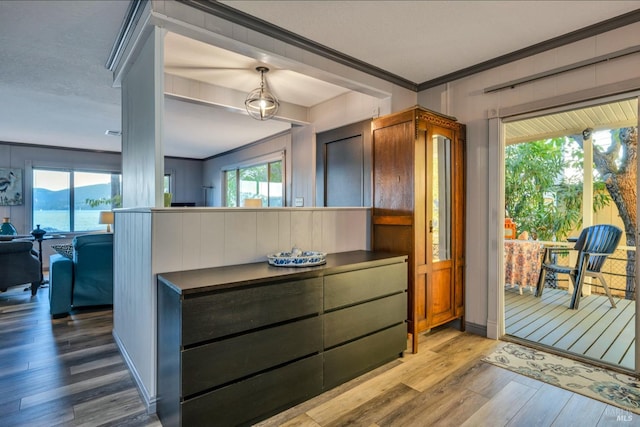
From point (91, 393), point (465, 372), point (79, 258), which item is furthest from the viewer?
point (79, 258)

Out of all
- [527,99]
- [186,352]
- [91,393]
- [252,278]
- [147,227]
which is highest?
[527,99]

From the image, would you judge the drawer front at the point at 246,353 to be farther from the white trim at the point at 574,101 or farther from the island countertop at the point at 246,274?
the white trim at the point at 574,101

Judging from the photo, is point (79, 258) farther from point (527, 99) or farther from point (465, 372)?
point (527, 99)

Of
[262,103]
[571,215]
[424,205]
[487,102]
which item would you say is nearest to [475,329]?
[424,205]

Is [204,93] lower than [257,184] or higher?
higher

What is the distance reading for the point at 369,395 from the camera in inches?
86.1

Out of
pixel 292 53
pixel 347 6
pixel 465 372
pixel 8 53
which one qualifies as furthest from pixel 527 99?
pixel 8 53

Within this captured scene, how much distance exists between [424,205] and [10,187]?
797 centimetres

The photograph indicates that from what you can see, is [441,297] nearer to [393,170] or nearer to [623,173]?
[393,170]

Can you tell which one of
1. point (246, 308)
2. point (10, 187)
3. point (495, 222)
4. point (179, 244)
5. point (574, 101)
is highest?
point (574, 101)

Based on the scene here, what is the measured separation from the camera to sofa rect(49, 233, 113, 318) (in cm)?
370

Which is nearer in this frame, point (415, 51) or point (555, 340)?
point (415, 51)

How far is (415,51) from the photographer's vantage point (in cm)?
289

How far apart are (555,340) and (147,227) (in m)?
3.57
